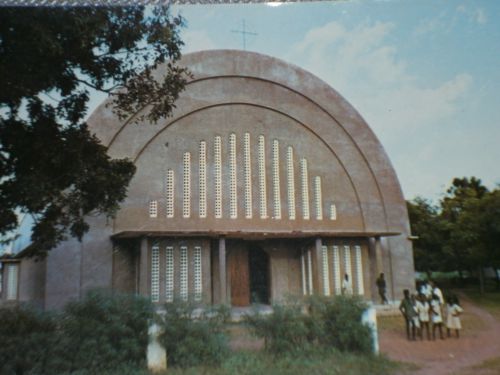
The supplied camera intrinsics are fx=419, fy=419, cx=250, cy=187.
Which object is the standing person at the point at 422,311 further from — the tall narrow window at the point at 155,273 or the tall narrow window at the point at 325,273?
the tall narrow window at the point at 155,273

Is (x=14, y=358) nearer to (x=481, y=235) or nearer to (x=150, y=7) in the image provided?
(x=150, y=7)

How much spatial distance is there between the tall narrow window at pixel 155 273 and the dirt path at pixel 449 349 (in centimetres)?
313

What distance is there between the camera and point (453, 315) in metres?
5.61

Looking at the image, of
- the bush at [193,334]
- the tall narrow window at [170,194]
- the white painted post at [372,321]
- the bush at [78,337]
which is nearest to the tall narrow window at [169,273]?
the bush at [193,334]

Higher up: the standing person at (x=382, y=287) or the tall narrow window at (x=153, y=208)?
the tall narrow window at (x=153, y=208)

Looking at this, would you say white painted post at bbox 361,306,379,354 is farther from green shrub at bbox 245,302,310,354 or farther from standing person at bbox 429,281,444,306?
standing person at bbox 429,281,444,306

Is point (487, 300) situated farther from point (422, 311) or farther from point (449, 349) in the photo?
point (449, 349)

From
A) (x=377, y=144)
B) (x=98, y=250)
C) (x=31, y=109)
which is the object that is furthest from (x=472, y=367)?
(x=31, y=109)

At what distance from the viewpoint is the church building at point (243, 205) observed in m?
6.29

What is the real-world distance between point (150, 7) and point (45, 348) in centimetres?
400

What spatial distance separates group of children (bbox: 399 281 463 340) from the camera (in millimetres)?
5527

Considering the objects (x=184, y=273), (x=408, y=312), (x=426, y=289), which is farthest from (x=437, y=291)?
(x=184, y=273)

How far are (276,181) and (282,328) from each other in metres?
2.69

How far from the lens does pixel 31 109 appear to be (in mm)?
4891
